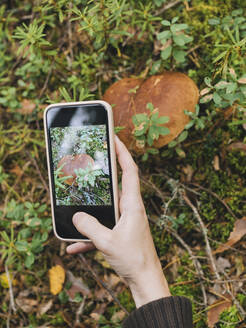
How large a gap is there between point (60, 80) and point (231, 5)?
1629 mm

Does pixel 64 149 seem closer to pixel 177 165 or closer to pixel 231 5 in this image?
pixel 177 165

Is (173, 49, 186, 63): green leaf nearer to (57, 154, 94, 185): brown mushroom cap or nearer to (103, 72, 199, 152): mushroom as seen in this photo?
(103, 72, 199, 152): mushroom

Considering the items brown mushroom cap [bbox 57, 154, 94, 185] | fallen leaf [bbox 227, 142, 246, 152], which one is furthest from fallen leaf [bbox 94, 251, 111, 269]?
fallen leaf [bbox 227, 142, 246, 152]

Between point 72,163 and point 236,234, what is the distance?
4.53 ft

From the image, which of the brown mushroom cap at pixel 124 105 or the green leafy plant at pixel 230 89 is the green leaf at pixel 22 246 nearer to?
the brown mushroom cap at pixel 124 105

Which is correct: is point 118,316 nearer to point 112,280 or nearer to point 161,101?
point 112,280

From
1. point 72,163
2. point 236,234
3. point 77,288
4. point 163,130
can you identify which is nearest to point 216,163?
point 236,234

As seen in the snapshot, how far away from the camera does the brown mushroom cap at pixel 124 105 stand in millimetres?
2211

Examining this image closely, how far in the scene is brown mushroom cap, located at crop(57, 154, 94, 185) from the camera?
1.91 meters

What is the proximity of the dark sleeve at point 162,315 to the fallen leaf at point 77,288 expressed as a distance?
927mm

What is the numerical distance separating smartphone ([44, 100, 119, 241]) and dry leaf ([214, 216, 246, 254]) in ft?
3.23

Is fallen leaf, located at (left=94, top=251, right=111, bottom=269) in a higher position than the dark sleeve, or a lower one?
lower

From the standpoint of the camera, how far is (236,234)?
233 cm

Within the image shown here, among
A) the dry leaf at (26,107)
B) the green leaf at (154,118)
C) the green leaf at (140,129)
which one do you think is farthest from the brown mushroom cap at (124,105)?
the dry leaf at (26,107)
